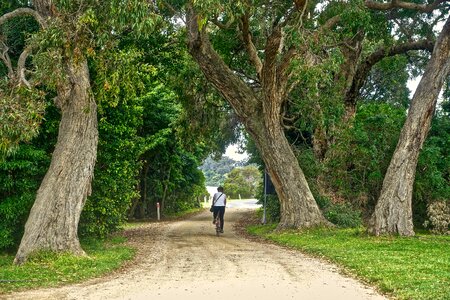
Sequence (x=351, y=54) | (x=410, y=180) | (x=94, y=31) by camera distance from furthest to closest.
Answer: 1. (x=351, y=54)
2. (x=410, y=180)
3. (x=94, y=31)

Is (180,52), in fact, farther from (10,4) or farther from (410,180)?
(410,180)

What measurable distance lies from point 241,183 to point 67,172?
186 feet

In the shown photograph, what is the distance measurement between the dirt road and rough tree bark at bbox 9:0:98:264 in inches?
77.3

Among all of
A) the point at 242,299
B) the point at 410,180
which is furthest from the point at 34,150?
the point at 410,180

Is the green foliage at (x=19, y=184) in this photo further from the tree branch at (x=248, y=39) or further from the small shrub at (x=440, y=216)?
the small shrub at (x=440, y=216)

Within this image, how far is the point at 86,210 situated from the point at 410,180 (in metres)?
10.0

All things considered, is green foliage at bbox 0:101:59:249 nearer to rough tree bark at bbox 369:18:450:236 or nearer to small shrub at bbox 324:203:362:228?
rough tree bark at bbox 369:18:450:236

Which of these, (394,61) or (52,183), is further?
(394,61)

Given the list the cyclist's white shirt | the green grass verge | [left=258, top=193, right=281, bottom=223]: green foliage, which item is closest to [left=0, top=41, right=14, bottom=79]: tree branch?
the green grass verge

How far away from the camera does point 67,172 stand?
487 inches

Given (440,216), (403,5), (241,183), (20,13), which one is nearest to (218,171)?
(241,183)

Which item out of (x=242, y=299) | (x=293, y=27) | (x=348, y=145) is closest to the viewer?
(x=242, y=299)

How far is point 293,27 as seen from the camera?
14.5 meters

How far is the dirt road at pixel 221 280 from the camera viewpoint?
7871 millimetres
